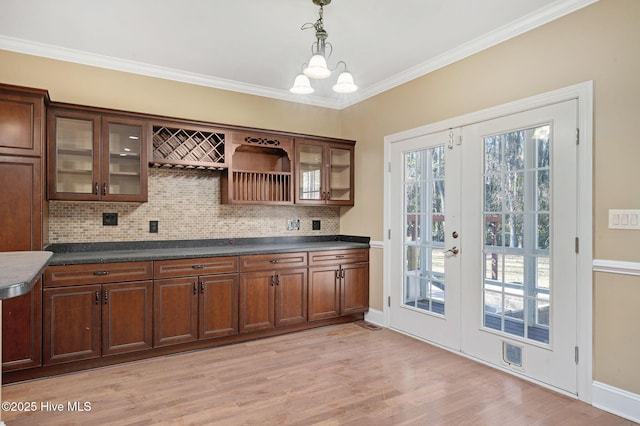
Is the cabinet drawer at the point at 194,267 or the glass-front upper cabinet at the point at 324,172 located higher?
the glass-front upper cabinet at the point at 324,172

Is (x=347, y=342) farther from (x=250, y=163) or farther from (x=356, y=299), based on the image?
(x=250, y=163)

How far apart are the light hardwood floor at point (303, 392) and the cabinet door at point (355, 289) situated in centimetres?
85

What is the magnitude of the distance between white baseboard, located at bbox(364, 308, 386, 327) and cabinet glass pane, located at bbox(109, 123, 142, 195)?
277cm

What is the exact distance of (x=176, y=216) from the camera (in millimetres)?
3891

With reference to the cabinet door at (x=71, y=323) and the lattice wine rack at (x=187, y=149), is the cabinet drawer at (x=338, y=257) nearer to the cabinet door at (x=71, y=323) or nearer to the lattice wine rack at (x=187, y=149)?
the lattice wine rack at (x=187, y=149)

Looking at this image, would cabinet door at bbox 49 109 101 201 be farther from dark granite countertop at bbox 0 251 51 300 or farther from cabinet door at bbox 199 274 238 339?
dark granite countertop at bbox 0 251 51 300

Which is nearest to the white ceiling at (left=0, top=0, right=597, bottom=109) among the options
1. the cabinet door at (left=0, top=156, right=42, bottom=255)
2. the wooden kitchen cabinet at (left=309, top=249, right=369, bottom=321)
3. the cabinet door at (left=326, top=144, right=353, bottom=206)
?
the cabinet door at (left=326, top=144, right=353, bottom=206)

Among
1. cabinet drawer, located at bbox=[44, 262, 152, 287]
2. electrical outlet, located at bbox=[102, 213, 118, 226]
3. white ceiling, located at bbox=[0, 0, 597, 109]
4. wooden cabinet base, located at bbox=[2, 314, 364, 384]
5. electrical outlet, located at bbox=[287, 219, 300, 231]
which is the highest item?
white ceiling, located at bbox=[0, 0, 597, 109]

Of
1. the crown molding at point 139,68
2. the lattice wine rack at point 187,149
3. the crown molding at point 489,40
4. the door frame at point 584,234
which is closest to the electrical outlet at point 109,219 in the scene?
the lattice wine rack at point 187,149

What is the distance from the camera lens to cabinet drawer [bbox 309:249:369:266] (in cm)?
411

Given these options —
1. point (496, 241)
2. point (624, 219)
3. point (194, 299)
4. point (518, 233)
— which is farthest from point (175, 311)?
point (624, 219)

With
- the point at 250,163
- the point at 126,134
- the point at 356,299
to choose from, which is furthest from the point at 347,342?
the point at 126,134

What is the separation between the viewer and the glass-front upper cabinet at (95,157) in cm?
315

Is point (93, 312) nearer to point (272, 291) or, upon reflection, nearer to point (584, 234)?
point (272, 291)
